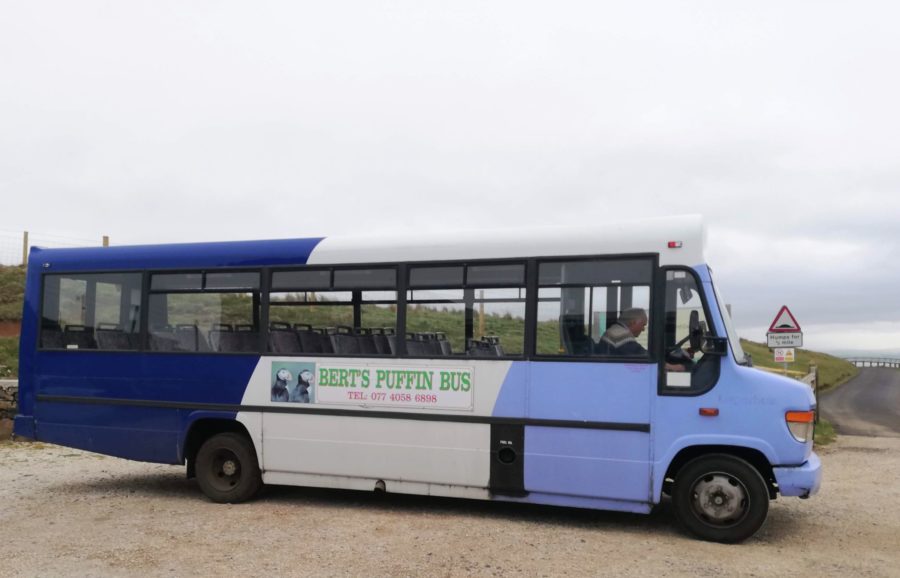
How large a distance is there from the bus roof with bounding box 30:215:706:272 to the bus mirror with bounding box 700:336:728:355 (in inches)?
29.2

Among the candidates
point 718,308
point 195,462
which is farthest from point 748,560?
point 195,462

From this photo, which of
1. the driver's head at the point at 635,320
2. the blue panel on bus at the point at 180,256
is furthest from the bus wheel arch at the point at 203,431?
the driver's head at the point at 635,320

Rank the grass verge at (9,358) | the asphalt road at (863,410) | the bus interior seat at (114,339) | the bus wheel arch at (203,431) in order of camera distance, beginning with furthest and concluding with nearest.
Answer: the asphalt road at (863,410), the grass verge at (9,358), the bus interior seat at (114,339), the bus wheel arch at (203,431)

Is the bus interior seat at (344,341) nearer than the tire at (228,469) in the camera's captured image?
Yes

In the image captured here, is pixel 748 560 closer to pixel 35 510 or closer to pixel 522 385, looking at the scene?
pixel 522 385

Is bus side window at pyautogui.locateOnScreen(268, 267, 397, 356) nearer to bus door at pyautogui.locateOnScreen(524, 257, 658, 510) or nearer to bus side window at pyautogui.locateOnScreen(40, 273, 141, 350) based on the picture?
bus door at pyautogui.locateOnScreen(524, 257, 658, 510)

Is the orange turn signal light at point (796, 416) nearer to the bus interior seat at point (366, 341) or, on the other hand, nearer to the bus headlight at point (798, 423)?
the bus headlight at point (798, 423)

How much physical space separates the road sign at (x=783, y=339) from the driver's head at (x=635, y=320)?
11399 mm

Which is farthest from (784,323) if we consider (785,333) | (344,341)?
(344,341)

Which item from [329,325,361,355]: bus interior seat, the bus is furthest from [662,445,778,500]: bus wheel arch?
Result: [329,325,361,355]: bus interior seat

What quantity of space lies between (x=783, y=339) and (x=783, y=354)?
1.34 ft

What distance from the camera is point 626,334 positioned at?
7730mm

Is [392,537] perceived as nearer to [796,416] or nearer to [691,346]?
[691,346]

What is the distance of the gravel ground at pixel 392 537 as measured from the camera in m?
6.56
